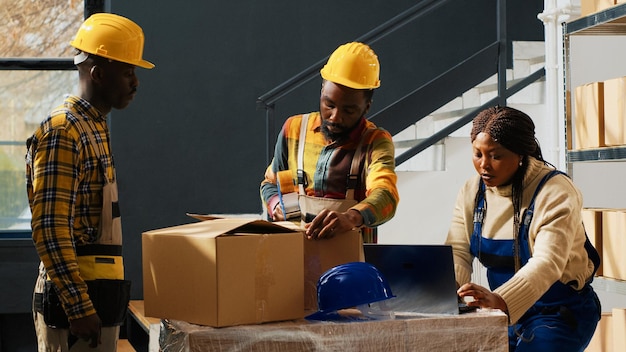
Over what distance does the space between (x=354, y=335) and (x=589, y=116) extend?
85.7 inches

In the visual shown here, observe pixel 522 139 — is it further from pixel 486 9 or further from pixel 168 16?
pixel 486 9

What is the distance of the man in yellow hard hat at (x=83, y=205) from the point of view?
234 cm

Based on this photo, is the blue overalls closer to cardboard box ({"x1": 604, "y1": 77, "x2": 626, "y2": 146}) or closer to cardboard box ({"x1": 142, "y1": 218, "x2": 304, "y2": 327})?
cardboard box ({"x1": 142, "y1": 218, "x2": 304, "y2": 327})

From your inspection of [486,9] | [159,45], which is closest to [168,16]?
[159,45]

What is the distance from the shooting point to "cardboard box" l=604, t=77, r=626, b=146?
378 centimetres

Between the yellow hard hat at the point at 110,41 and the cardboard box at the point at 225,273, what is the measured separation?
564 mm

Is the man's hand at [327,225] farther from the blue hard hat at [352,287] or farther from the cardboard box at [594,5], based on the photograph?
the cardboard box at [594,5]

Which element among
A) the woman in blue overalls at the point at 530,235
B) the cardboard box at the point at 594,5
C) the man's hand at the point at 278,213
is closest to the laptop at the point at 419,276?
the woman in blue overalls at the point at 530,235

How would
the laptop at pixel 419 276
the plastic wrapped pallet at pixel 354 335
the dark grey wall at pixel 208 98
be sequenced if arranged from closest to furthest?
the plastic wrapped pallet at pixel 354 335 < the laptop at pixel 419 276 < the dark grey wall at pixel 208 98

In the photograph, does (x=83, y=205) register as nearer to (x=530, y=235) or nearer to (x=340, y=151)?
(x=340, y=151)

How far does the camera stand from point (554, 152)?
16.9ft

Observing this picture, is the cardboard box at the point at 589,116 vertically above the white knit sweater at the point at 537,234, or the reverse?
the cardboard box at the point at 589,116

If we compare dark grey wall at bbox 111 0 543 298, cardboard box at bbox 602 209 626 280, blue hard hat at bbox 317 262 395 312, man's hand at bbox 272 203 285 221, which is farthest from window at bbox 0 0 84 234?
blue hard hat at bbox 317 262 395 312

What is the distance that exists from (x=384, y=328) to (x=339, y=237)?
0.99 feet
